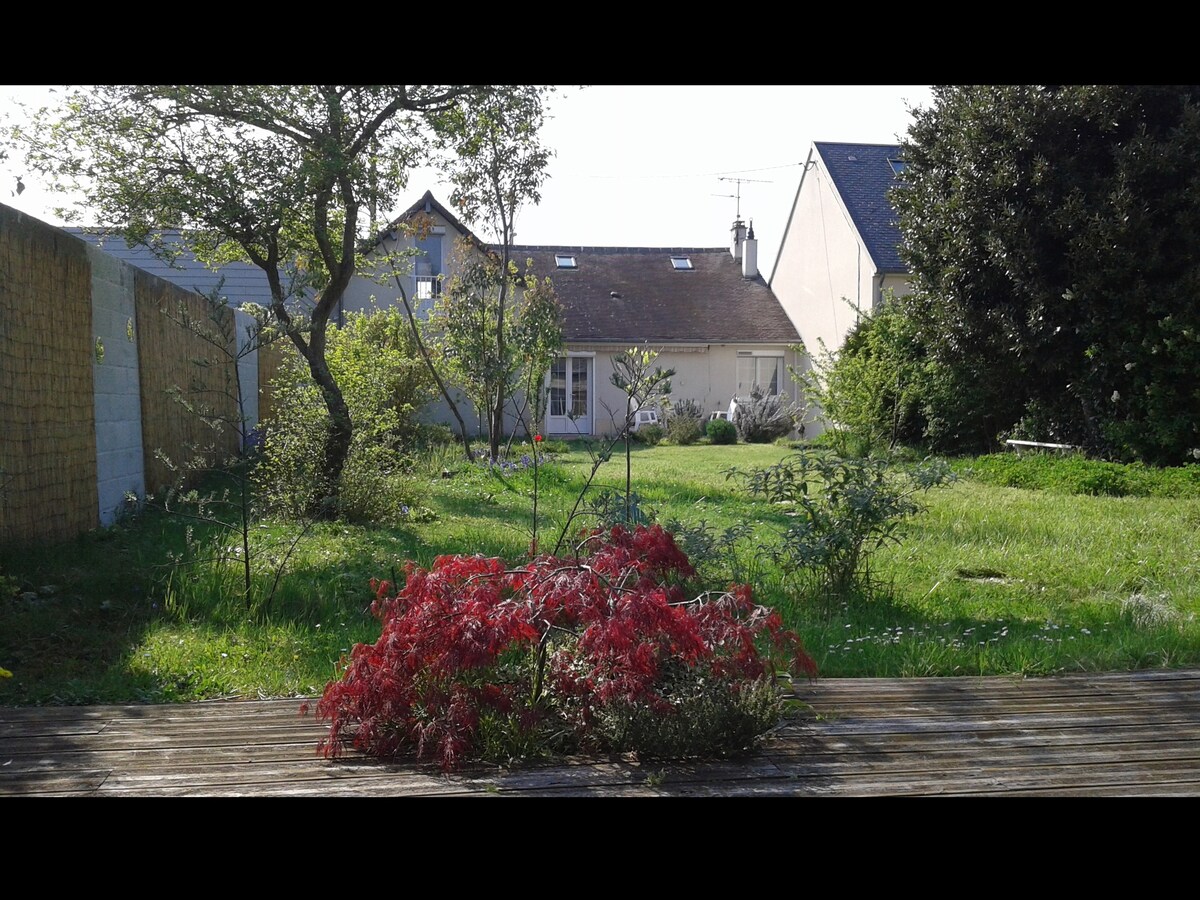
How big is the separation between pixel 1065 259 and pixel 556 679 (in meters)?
12.2

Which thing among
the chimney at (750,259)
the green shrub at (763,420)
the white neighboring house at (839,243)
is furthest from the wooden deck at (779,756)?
the chimney at (750,259)

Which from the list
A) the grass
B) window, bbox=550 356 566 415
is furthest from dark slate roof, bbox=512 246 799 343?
the grass

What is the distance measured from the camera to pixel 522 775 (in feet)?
11.0

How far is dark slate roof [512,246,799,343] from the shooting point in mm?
25703

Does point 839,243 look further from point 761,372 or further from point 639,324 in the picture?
point 639,324

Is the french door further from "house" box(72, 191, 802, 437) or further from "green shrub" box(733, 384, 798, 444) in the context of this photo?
"green shrub" box(733, 384, 798, 444)

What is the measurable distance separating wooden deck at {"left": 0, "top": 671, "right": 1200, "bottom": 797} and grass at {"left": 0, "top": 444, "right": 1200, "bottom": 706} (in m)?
0.47

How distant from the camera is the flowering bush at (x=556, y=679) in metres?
3.42

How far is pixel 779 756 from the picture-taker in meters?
3.54

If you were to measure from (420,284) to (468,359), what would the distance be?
9.56 meters

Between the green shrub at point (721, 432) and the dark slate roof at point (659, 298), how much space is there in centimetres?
396

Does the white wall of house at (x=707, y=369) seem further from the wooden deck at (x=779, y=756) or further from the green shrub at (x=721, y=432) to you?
the wooden deck at (x=779, y=756)

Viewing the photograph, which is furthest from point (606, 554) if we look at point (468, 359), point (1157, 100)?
point (1157, 100)
